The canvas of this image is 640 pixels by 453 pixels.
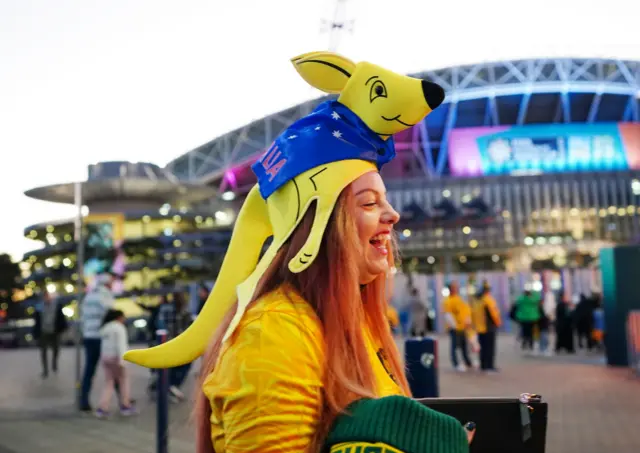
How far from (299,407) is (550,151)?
6463cm

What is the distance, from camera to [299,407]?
117 cm

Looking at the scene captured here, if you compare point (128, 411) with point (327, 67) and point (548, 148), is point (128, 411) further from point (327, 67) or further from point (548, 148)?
point (548, 148)

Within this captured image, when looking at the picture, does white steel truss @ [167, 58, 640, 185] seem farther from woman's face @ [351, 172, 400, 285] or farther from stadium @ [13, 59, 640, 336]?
woman's face @ [351, 172, 400, 285]

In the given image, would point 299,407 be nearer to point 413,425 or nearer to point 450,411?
point 413,425

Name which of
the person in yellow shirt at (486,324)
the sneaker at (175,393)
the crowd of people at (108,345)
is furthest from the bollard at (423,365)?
the person in yellow shirt at (486,324)

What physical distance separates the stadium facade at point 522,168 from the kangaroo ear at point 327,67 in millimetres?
54291

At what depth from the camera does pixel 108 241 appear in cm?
4878

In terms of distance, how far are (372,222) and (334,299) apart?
22cm

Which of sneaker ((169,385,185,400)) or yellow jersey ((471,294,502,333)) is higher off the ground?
yellow jersey ((471,294,502,333))

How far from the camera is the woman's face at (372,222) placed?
1.49 meters

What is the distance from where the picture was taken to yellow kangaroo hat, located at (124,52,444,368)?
1.44 meters

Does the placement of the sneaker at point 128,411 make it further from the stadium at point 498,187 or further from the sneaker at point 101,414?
the stadium at point 498,187

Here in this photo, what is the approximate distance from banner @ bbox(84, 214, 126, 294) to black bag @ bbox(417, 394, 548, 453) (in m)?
47.7

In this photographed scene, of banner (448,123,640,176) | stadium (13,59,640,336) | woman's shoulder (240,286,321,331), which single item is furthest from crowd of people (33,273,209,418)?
banner (448,123,640,176)
